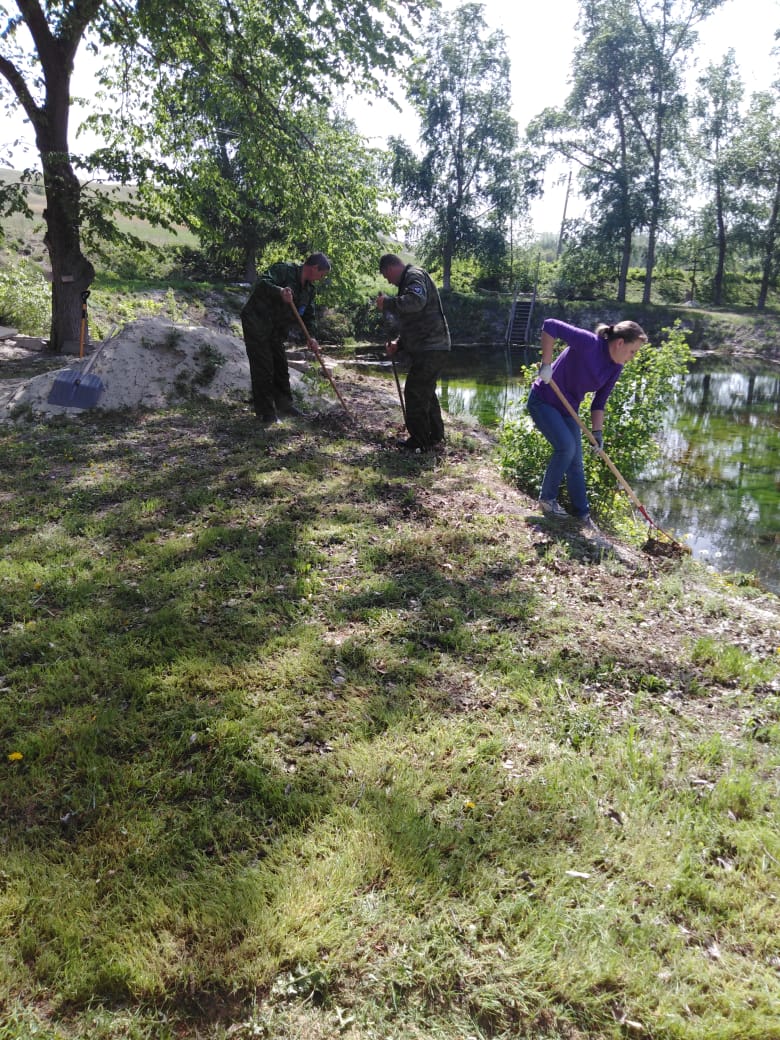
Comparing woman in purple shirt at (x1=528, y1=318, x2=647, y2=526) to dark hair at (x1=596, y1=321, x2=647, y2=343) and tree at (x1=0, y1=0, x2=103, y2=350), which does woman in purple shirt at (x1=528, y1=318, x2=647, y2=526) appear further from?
tree at (x1=0, y1=0, x2=103, y2=350)

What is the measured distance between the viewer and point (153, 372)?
1035cm

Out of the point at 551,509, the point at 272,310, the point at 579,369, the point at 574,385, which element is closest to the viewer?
the point at 579,369

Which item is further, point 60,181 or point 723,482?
point 723,482

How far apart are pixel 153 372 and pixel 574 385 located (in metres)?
7.04

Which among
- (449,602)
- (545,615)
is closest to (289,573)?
(449,602)

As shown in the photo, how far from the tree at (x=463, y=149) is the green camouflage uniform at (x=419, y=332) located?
3418 centimetres

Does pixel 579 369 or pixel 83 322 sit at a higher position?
pixel 83 322

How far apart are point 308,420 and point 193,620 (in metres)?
5.76

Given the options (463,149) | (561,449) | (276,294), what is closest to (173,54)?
(276,294)

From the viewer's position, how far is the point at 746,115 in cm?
3969

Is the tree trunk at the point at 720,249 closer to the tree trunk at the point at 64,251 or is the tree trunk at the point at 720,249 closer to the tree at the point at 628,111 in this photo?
the tree at the point at 628,111

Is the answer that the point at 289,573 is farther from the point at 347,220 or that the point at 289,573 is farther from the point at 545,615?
the point at 347,220

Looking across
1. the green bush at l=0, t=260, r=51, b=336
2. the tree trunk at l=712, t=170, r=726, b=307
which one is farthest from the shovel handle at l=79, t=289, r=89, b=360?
the tree trunk at l=712, t=170, r=726, b=307

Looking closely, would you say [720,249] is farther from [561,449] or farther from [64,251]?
[561,449]
